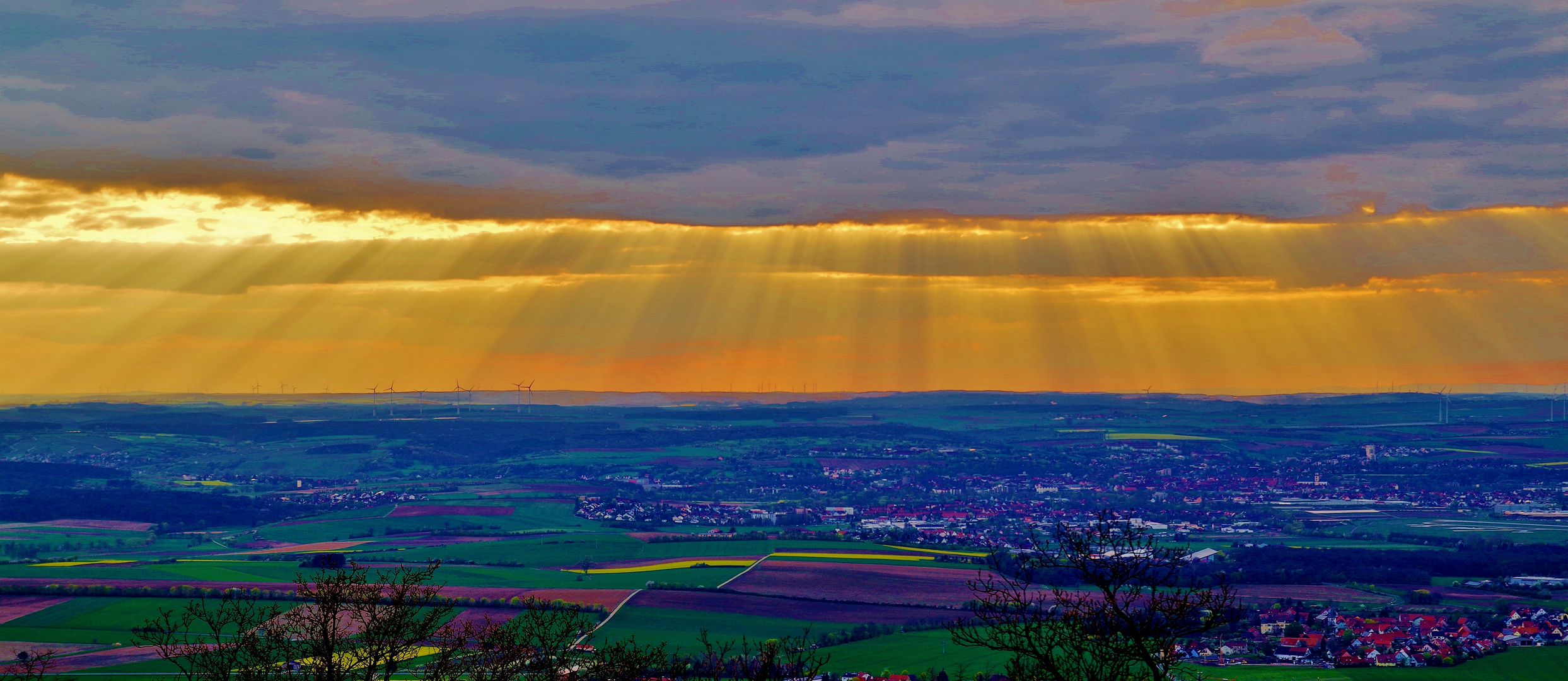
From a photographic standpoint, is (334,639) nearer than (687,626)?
Yes

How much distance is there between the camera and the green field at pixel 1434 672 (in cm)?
6209

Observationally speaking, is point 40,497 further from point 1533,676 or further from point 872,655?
point 1533,676

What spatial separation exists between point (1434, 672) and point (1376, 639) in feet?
31.6

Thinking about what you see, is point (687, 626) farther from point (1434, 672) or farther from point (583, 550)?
point (583, 550)

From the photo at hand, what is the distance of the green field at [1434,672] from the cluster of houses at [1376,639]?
1389mm

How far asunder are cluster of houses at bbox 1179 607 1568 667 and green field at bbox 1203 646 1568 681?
1.39 meters

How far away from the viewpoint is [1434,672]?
64375 mm

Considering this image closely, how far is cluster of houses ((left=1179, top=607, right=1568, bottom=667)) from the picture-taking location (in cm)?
6825

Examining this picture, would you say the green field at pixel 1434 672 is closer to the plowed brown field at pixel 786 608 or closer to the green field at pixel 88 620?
the plowed brown field at pixel 786 608

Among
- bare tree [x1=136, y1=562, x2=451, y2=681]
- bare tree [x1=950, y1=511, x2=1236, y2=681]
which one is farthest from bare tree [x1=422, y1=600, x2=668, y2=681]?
bare tree [x1=950, y1=511, x2=1236, y2=681]

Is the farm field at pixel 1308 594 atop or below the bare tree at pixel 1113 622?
below

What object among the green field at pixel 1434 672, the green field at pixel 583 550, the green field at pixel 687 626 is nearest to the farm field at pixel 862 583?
the green field at pixel 583 550

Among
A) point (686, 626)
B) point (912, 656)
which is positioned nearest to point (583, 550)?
point (686, 626)

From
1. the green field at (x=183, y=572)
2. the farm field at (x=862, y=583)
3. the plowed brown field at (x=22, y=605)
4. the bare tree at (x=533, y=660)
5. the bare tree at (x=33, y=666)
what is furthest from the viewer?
the green field at (x=183, y=572)
